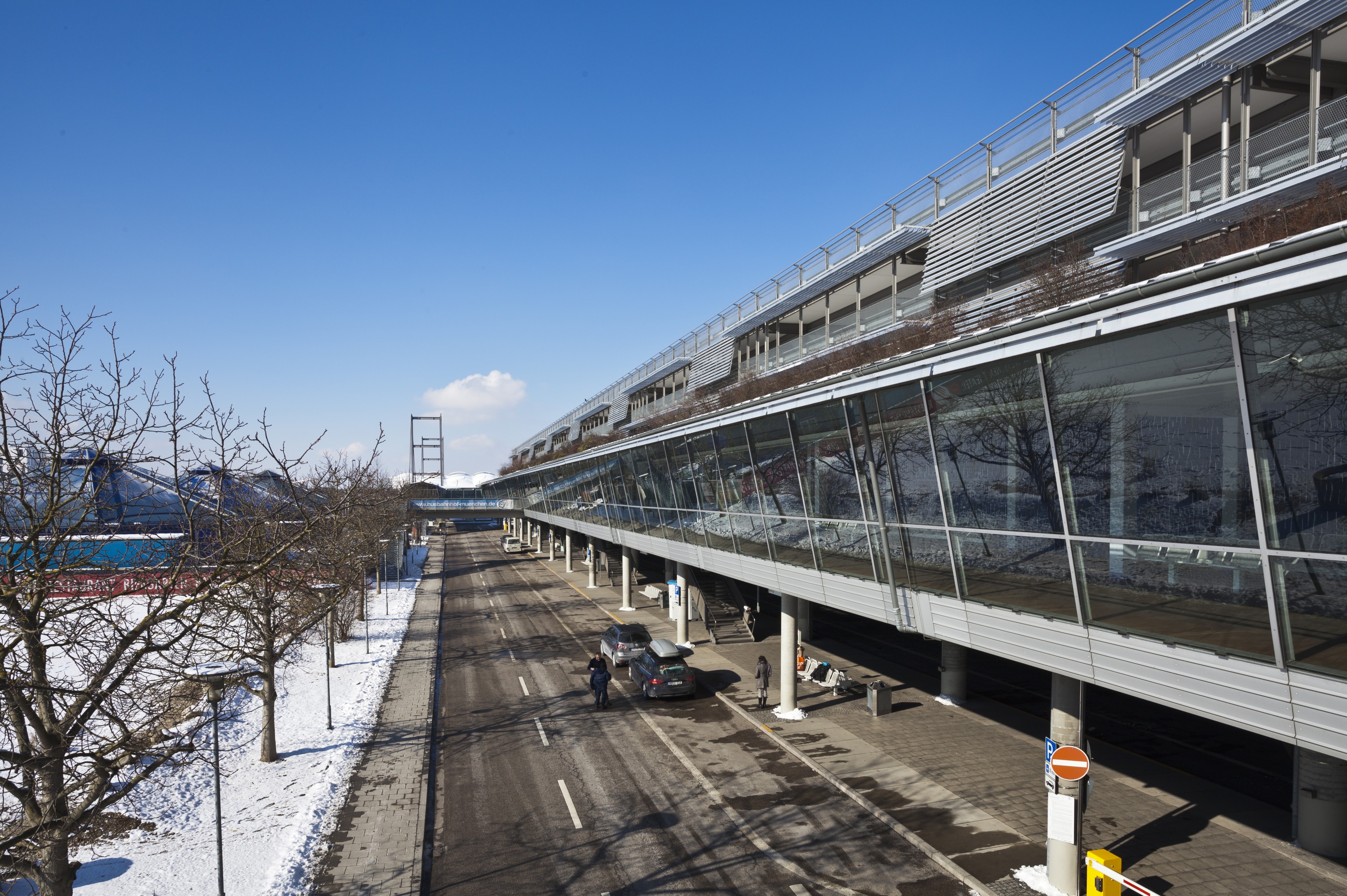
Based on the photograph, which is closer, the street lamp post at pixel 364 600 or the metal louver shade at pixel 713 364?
the street lamp post at pixel 364 600

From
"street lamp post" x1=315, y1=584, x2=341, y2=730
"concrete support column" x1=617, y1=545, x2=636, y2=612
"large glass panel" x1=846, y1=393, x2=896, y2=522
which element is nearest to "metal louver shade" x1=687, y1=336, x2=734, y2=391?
"concrete support column" x1=617, y1=545, x2=636, y2=612

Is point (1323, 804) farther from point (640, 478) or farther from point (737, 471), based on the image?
point (640, 478)

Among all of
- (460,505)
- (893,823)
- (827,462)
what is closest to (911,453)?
(827,462)

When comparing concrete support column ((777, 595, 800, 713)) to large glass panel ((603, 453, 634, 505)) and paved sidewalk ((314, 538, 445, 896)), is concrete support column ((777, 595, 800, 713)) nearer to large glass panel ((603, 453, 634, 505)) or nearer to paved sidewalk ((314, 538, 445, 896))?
paved sidewalk ((314, 538, 445, 896))

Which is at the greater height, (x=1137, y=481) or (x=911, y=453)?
(x=911, y=453)

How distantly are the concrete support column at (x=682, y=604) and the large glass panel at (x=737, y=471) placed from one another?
A: 8135mm

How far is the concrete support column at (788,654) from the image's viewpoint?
65.4 feet

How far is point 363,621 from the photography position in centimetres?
3859

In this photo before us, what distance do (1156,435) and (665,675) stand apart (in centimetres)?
1606

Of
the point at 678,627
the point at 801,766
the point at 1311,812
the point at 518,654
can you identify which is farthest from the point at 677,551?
the point at 1311,812

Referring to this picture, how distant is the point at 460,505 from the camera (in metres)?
95.3

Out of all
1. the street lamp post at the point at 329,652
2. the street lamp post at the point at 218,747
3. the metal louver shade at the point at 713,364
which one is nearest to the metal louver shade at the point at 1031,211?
the metal louver shade at the point at 713,364

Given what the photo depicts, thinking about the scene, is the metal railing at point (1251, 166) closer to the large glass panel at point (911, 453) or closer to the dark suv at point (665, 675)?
the large glass panel at point (911, 453)

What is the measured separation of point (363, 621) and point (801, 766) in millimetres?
29267
